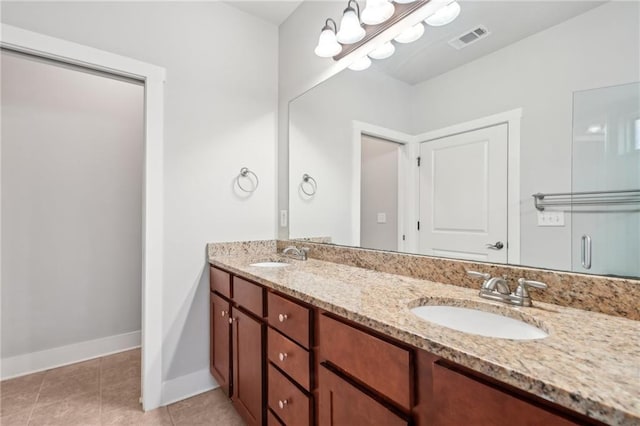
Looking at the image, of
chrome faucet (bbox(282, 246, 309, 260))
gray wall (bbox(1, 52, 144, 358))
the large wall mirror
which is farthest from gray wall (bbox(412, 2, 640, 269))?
gray wall (bbox(1, 52, 144, 358))

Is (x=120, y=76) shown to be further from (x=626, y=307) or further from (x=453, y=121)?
(x=626, y=307)

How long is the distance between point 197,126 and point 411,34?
4.72ft

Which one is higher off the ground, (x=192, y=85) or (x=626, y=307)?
(x=192, y=85)

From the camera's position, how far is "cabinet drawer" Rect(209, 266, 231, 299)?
1752mm

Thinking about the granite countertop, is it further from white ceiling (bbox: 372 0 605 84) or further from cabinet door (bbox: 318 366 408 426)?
white ceiling (bbox: 372 0 605 84)

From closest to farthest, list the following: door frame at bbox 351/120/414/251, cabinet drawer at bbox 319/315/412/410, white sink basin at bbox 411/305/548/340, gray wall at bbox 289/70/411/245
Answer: cabinet drawer at bbox 319/315/412/410
white sink basin at bbox 411/305/548/340
door frame at bbox 351/120/414/251
gray wall at bbox 289/70/411/245

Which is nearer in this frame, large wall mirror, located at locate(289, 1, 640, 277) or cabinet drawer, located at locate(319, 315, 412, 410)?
cabinet drawer, located at locate(319, 315, 412, 410)

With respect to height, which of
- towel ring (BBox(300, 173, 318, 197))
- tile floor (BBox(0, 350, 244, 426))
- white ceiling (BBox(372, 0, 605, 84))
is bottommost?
tile floor (BBox(0, 350, 244, 426))

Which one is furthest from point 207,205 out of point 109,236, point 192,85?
point 109,236

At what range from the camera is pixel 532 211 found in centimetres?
106

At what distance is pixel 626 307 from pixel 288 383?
1130 mm

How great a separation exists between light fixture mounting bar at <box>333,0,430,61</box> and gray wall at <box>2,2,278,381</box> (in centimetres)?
84

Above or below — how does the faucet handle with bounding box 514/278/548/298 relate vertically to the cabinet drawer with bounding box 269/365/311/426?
above

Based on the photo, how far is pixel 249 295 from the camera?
4.94ft
